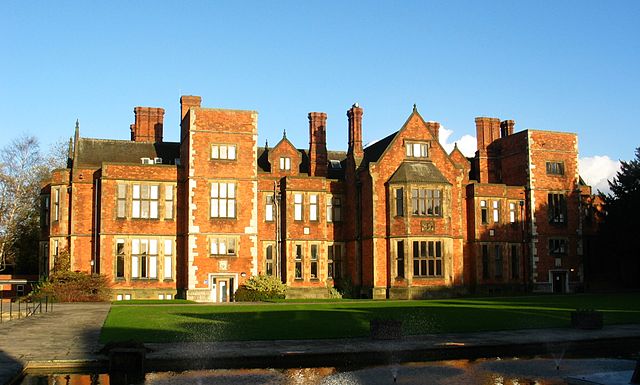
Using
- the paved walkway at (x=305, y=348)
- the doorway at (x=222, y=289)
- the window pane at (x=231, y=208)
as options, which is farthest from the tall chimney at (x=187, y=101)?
the paved walkway at (x=305, y=348)

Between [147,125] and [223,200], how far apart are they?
41.5 feet

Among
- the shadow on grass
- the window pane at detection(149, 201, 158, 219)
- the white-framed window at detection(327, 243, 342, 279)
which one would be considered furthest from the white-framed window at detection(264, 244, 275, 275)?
the shadow on grass

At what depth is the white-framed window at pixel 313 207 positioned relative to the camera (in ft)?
146

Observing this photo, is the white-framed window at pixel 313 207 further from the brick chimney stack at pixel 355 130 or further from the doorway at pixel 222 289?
the doorway at pixel 222 289

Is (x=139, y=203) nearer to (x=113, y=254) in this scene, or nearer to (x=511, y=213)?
(x=113, y=254)

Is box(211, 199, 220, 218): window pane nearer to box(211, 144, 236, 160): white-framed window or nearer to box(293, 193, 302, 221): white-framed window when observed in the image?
box(211, 144, 236, 160): white-framed window

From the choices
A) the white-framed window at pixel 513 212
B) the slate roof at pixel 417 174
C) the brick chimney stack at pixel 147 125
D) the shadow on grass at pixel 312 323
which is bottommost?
the shadow on grass at pixel 312 323

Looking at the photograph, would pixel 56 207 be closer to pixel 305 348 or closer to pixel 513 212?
pixel 305 348

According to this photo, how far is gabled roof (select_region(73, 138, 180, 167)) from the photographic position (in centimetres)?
4488

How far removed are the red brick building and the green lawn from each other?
1104cm

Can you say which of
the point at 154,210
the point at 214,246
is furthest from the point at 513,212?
the point at 154,210

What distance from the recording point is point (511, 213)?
1880 inches

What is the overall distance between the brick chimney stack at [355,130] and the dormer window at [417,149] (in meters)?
4.26

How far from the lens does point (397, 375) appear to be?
14078mm
